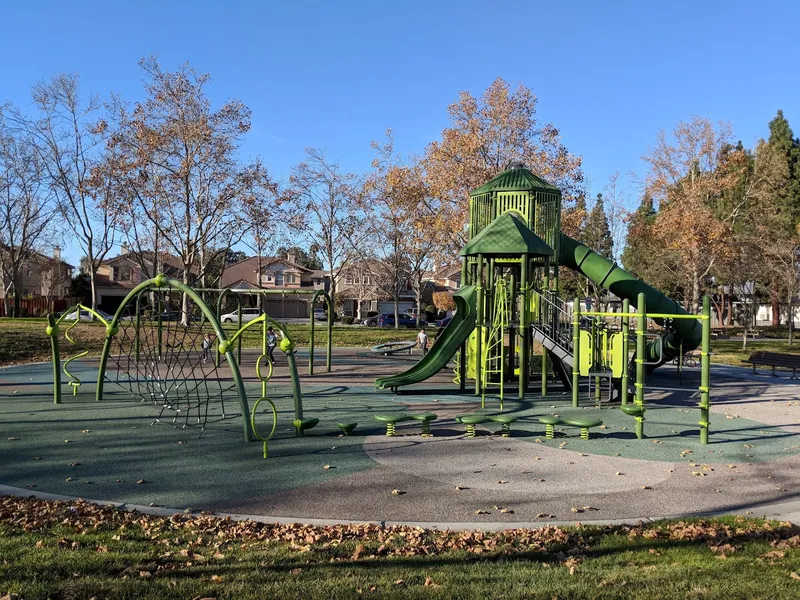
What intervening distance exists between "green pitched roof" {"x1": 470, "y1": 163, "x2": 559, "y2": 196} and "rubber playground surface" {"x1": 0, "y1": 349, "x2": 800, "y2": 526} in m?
6.15

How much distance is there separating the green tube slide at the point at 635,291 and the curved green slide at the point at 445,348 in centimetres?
394

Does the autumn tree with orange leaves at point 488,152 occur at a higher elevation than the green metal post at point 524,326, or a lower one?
higher

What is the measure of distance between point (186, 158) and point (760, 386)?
22.7 meters

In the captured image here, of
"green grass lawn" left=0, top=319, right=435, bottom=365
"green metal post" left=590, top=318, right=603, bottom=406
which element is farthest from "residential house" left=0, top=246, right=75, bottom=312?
"green metal post" left=590, top=318, right=603, bottom=406

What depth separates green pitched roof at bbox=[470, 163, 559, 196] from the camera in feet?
58.0

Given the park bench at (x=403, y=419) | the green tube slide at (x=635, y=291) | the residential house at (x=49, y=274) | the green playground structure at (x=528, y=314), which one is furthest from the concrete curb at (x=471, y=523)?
the residential house at (x=49, y=274)

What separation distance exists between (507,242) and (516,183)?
307cm

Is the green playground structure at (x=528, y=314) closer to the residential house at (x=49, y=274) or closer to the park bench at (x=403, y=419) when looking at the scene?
the park bench at (x=403, y=419)

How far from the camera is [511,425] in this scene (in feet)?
38.1

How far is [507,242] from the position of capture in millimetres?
15438

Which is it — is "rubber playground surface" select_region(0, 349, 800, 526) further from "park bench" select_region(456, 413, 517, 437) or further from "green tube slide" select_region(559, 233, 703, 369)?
"green tube slide" select_region(559, 233, 703, 369)

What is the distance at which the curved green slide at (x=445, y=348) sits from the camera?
15.0m

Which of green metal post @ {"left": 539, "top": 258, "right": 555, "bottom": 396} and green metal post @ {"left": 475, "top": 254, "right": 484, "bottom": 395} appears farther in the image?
green metal post @ {"left": 539, "top": 258, "right": 555, "bottom": 396}

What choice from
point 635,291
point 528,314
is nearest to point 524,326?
point 528,314
